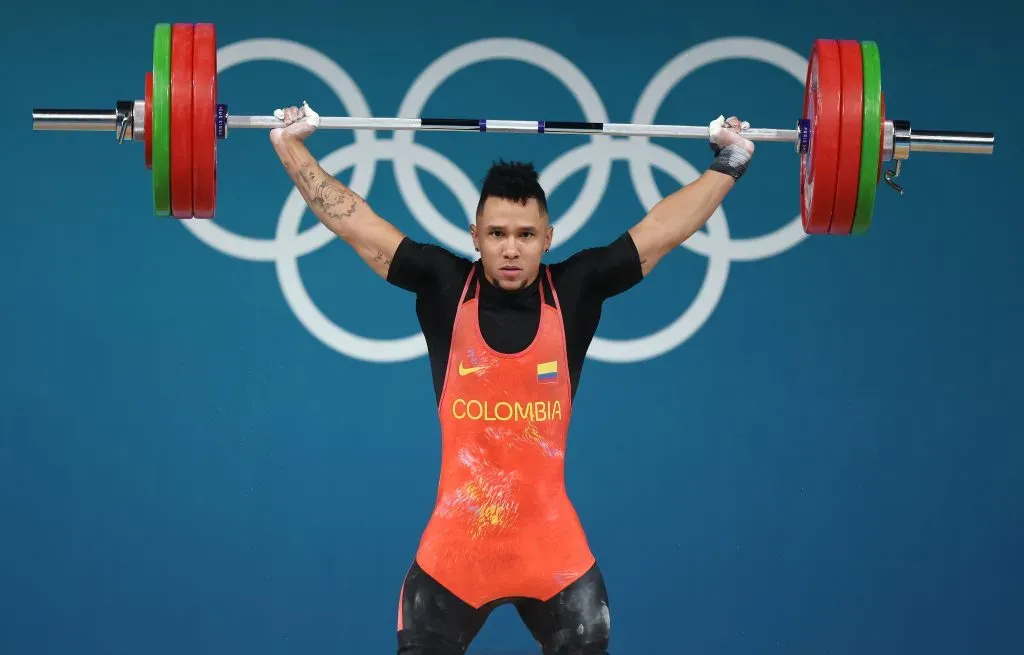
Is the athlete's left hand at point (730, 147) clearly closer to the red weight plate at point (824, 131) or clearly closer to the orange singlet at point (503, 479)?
the red weight plate at point (824, 131)

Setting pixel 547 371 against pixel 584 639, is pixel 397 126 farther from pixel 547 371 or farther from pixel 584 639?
pixel 584 639

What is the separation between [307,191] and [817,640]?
8.23 ft

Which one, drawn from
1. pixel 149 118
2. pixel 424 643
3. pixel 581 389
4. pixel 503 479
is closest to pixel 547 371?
pixel 503 479

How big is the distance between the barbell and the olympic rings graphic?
1.18 m

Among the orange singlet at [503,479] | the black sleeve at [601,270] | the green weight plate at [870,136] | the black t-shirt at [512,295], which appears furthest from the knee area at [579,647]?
the green weight plate at [870,136]

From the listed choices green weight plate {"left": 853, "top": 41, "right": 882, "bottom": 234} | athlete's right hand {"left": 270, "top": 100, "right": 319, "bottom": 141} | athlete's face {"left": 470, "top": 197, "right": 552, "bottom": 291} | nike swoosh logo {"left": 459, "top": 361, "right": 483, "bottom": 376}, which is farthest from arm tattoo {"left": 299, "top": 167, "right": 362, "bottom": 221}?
green weight plate {"left": 853, "top": 41, "right": 882, "bottom": 234}

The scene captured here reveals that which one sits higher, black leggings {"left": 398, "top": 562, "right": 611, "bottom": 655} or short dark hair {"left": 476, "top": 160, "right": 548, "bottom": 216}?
short dark hair {"left": 476, "top": 160, "right": 548, "bottom": 216}

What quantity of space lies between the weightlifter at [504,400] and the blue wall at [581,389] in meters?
1.36

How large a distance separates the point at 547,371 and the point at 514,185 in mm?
448

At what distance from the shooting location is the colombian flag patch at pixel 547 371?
332 centimetres

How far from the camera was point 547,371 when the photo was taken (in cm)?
332

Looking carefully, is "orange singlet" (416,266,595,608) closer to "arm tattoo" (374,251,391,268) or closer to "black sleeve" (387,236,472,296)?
"black sleeve" (387,236,472,296)

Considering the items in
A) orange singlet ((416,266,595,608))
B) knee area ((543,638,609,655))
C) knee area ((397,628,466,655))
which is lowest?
knee area ((543,638,609,655))

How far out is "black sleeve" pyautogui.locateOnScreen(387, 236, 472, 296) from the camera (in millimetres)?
3400
